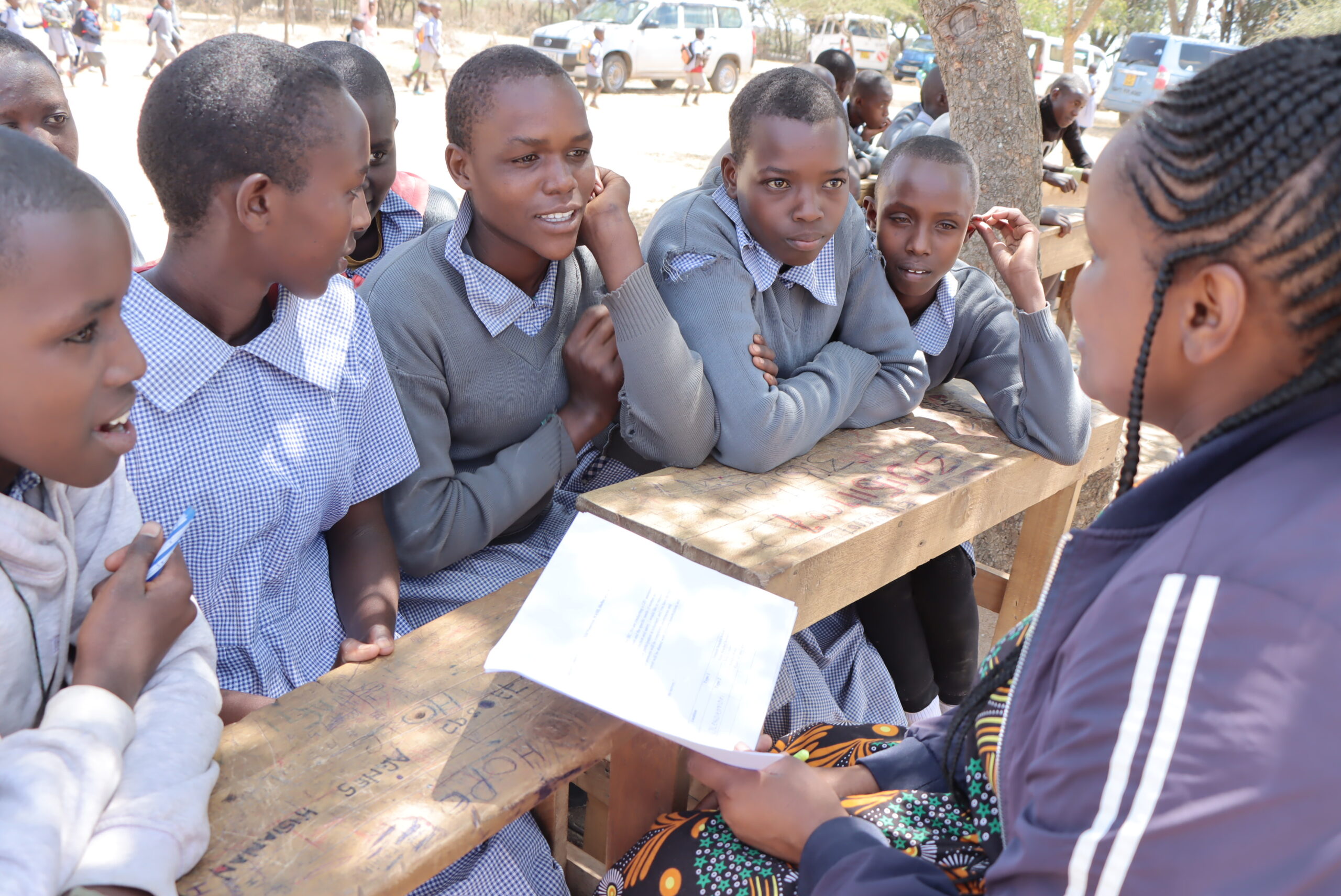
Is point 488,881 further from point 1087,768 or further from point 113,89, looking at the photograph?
point 113,89

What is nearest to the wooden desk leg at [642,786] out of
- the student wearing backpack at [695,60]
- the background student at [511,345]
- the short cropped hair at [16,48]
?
the background student at [511,345]

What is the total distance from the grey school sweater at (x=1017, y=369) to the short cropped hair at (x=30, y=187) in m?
1.84

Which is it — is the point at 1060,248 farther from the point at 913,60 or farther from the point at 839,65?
the point at 913,60

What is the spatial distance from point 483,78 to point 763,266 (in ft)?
2.32

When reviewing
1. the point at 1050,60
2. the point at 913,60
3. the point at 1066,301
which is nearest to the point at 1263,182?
the point at 1066,301

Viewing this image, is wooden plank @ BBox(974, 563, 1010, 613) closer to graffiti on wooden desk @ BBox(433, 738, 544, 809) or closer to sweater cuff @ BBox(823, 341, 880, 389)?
sweater cuff @ BBox(823, 341, 880, 389)

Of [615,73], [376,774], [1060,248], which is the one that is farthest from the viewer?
[615,73]

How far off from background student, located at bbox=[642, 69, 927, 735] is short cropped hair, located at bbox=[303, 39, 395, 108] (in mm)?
960

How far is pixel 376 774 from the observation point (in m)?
1.22

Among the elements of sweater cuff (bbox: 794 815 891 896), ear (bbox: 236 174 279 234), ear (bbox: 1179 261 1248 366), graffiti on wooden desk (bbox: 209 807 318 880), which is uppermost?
ear (bbox: 1179 261 1248 366)

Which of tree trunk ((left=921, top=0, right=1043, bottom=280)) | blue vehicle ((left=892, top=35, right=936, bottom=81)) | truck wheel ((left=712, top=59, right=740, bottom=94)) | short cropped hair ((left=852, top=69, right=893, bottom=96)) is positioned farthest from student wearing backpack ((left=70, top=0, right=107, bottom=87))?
blue vehicle ((left=892, top=35, right=936, bottom=81))

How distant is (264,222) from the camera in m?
1.58

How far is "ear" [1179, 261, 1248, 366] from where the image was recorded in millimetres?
863

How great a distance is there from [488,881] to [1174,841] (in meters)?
1.06
